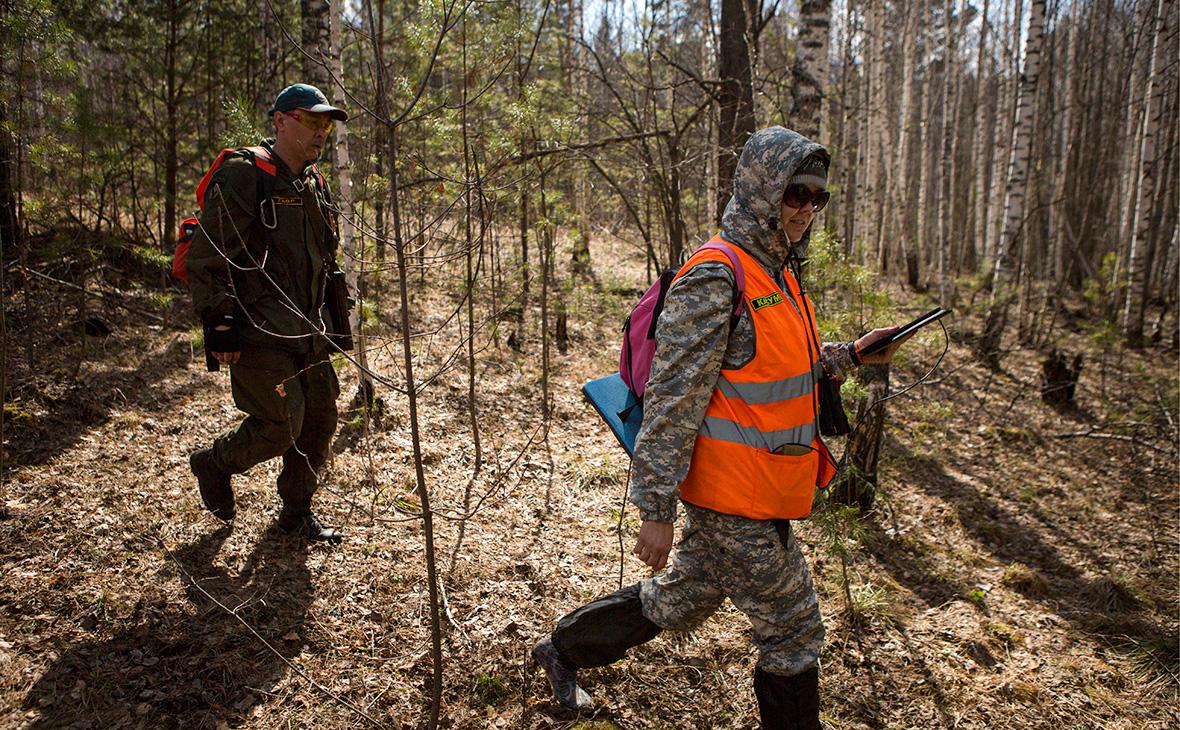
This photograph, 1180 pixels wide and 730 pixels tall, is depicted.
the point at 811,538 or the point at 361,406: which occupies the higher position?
the point at 361,406

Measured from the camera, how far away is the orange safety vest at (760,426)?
2.22 metres

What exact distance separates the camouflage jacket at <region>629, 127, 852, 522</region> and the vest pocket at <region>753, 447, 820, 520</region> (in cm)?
24

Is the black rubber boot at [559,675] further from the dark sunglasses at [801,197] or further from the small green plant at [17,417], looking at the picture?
the small green plant at [17,417]

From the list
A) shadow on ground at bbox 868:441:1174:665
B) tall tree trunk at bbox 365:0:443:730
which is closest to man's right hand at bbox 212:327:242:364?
tall tree trunk at bbox 365:0:443:730

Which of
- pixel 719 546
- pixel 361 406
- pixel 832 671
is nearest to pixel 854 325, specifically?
pixel 832 671

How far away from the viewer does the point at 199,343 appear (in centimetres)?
595

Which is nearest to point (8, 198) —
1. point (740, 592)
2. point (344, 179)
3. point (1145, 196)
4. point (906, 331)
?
point (344, 179)

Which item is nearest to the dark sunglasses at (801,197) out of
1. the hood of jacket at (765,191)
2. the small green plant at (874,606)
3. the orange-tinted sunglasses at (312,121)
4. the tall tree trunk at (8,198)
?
the hood of jacket at (765,191)

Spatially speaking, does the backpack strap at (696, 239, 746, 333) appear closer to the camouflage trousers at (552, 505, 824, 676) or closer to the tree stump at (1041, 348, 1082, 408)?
the camouflage trousers at (552, 505, 824, 676)

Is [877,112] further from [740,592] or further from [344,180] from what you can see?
[740,592]

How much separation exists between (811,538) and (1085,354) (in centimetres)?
937

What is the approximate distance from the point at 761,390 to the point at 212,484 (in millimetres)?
2992

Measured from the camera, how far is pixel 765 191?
233 centimetres

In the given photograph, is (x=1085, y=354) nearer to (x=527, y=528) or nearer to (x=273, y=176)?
(x=527, y=528)
